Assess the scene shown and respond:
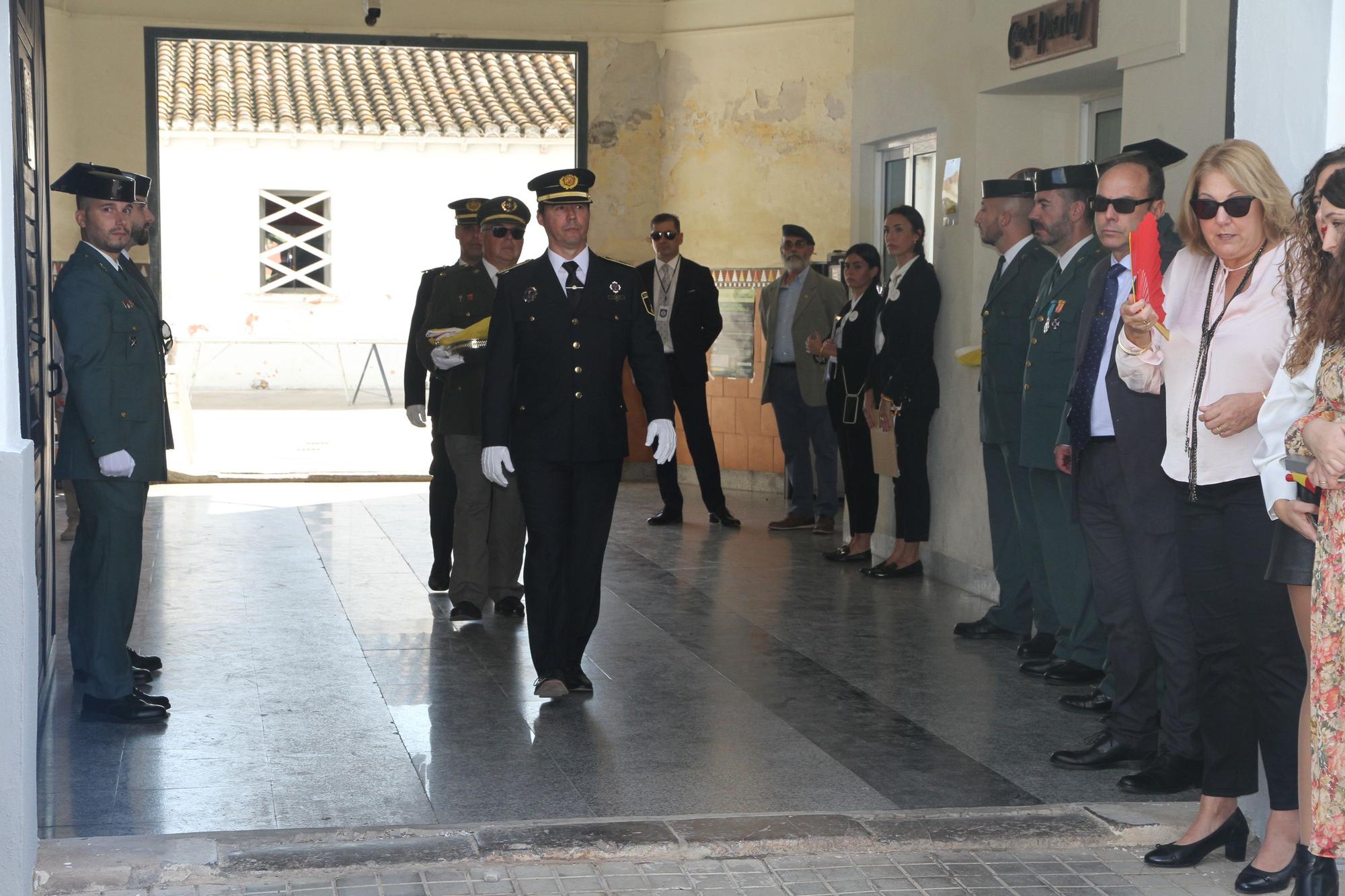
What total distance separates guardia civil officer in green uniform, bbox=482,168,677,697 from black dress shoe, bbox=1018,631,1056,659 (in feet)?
5.61

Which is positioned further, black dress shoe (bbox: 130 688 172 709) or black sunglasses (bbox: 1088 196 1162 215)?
black dress shoe (bbox: 130 688 172 709)

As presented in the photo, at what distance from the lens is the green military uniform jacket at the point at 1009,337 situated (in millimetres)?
6031

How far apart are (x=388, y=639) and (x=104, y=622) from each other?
1.49 metres

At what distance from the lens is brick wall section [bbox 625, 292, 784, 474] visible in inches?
443

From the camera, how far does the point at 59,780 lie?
14.1ft

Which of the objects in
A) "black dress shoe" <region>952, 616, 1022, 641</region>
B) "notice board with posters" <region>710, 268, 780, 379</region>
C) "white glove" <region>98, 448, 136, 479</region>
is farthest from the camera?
"notice board with posters" <region>710, 268, 780, 379</region>

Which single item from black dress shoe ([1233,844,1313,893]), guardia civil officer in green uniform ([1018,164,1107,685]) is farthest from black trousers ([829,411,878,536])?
black dress shoe ([1233,844,1313,893])

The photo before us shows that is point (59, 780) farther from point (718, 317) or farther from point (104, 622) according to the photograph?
point (718, 317)

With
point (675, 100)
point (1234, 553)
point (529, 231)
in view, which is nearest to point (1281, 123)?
point (1234, 553)

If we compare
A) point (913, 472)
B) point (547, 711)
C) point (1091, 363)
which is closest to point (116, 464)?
point (547, 711)

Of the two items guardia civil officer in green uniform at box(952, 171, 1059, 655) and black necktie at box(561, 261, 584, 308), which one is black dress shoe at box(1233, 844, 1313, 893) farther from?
black necktie at box(561, 261, 584, 308)

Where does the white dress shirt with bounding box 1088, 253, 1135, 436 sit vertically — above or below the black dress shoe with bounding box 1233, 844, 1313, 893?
above

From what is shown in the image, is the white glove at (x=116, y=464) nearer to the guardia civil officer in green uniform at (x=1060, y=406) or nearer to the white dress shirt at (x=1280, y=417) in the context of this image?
the guardia civil officer in green uniform at (x=1060, y=406)

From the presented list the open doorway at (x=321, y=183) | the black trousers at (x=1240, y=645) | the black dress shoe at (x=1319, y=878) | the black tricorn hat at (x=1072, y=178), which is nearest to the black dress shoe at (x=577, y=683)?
the black trousers at (x=1240, y=645)
